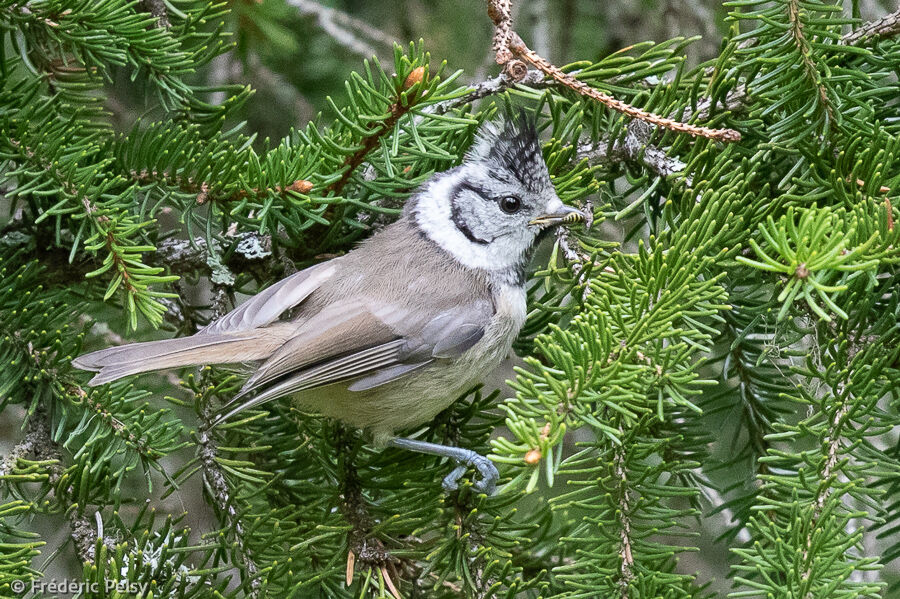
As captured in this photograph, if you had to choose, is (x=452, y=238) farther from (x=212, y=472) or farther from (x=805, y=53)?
(x=805, y=53)

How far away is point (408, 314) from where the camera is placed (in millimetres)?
2191

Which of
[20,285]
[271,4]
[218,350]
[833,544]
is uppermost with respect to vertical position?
[271,4]

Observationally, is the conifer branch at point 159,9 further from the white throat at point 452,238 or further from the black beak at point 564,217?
the black beak at point 564,217

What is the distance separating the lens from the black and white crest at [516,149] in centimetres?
205

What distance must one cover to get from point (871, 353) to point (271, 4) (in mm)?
2207

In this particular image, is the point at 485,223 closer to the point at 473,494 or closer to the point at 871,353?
the point at 473,494

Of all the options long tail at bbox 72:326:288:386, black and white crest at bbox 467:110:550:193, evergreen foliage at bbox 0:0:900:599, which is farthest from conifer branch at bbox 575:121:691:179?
long tail at bbox 72:326:288:386

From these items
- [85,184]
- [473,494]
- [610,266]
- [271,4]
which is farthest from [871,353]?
[271,4]

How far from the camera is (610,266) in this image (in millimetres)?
1626

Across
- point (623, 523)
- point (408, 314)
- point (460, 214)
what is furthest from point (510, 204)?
point (623, 523)

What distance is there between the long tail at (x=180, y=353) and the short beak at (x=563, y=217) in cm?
75

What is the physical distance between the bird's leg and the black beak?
0.61 m

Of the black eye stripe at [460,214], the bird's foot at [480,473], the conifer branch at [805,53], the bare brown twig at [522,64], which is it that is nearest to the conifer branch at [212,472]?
the bird's foot at [480,473]

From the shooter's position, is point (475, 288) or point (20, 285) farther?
point (475, 288)
